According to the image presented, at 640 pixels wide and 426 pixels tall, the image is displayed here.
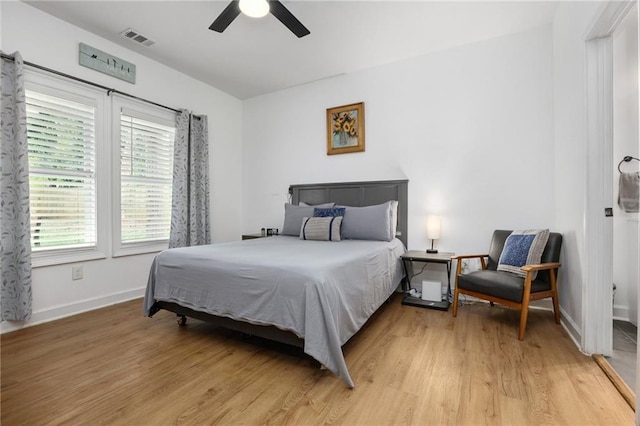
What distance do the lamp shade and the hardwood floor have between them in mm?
1039

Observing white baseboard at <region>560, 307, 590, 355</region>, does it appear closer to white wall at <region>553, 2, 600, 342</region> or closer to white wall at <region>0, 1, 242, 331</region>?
white wall at <region>553, 2, 600, 342</region>

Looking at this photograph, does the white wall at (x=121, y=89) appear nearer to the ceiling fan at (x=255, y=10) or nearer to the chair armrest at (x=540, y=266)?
the ceiling fan at (x=255, y=10)

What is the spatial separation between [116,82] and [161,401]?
10.9ft

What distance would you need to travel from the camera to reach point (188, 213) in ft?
12.9

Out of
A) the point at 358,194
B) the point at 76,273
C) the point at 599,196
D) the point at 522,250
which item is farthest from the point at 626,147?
the point at 76,273

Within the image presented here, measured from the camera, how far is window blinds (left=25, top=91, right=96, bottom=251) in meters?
2.66

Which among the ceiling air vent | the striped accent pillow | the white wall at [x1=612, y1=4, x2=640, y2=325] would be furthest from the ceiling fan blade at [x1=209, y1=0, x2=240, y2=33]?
the white wall at [x1=612, y1=4, x2=640, y2=325]

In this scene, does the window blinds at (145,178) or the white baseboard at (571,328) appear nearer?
the white baseboard at (571,328)

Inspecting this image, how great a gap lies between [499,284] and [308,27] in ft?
9.87

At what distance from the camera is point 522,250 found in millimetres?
2588

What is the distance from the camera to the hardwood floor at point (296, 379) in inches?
56.6

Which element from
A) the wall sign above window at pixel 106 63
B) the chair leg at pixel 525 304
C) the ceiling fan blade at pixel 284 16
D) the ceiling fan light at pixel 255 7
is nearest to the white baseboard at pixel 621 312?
the chair leg at pixel 525 304

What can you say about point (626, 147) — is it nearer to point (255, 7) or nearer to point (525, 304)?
point (525, 304)

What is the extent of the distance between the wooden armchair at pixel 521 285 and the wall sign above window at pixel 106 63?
4174 mm
